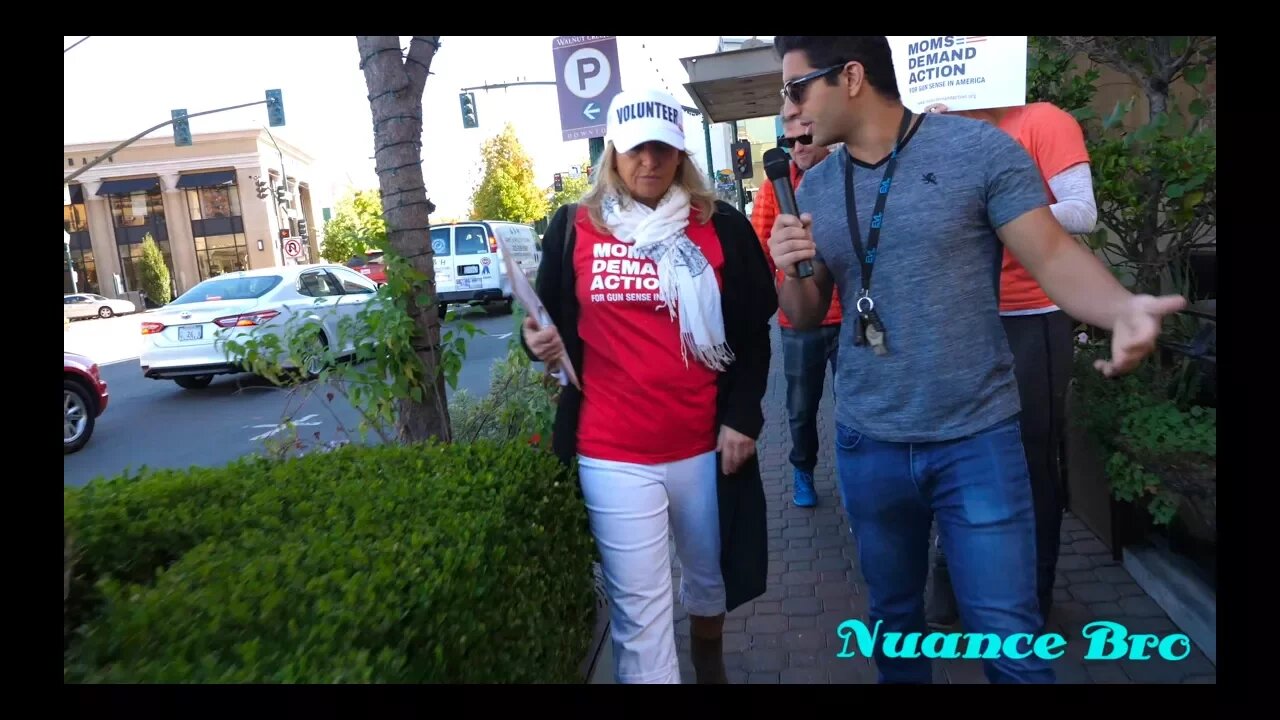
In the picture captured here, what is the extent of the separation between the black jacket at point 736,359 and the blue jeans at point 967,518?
14.2 inches

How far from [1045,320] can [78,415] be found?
372 inches

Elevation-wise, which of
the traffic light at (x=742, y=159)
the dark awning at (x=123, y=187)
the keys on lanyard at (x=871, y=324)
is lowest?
the keys on lanyard at (x=871, y=324)

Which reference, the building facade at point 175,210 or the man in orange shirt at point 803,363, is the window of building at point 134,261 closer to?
the building facade at point 175,210

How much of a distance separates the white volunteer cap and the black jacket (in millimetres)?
273

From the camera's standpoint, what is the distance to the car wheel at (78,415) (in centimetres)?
896

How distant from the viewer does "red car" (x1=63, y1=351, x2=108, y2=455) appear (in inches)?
351

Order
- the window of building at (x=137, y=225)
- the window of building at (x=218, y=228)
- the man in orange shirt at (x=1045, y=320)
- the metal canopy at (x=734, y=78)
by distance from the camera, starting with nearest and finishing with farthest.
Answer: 1. the man in orange shirt at (x=1045, y=320)
2. the metal canopy at (x=734, y=78)
3. the window of building at (x=218, y=228)
4. the window of building at (x=137, y=225)

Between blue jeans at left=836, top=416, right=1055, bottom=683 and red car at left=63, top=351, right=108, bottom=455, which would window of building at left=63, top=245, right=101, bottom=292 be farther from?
blue jeans at left=836, top=416, right=1055, bottom=683

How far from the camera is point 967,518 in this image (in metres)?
2.15

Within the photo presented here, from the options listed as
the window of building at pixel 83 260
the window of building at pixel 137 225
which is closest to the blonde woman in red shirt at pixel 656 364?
the window of building at pixel 83 260

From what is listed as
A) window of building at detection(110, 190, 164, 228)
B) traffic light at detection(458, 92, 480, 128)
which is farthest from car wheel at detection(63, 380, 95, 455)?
window of building at detection(110, 190, 164, 228)

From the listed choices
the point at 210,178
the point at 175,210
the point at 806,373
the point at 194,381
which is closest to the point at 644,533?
the point at 806,373
